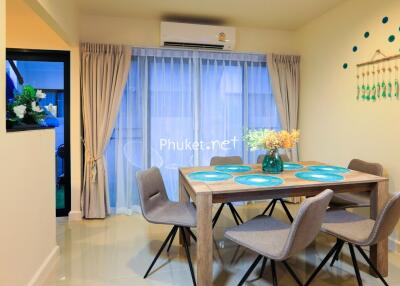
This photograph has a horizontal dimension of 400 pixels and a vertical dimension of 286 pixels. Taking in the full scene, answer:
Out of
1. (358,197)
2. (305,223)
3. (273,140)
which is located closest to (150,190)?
(273,140)

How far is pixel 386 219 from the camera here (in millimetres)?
1783

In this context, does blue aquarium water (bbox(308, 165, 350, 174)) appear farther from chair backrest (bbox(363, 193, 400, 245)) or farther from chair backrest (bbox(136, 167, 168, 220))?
chair backrest (bbox(136, 167, 168, 220))

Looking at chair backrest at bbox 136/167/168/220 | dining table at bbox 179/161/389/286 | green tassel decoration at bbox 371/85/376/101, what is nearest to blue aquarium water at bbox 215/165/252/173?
dining table at bbox 179/161/389/286

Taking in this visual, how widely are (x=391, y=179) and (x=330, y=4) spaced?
2144mm

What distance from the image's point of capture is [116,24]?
12.0ft

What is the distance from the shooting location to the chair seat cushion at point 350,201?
2.63 meters

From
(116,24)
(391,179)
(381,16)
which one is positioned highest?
(116,24)

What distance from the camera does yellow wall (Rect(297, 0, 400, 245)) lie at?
2.72 metres

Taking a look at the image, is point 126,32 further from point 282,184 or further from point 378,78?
point 378,78

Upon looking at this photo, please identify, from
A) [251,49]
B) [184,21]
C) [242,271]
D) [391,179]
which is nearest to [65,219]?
[242,271]

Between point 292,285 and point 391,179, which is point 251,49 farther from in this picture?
point 292,285

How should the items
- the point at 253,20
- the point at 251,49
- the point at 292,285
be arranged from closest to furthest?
the point at 292,285 < the point at 253,20 < the point at 251,49

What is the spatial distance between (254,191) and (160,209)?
897 millimetres

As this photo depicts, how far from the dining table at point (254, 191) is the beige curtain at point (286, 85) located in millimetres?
1718
